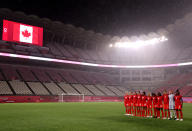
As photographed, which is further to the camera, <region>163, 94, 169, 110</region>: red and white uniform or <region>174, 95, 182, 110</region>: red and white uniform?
<region>163, 94, 169, 110</region>: red and white uniform

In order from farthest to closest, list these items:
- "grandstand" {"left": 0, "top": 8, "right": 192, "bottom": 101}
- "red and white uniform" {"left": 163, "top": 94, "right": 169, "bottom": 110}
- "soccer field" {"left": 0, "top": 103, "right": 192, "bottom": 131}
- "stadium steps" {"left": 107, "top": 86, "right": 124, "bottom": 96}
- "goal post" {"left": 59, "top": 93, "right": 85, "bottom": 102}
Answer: "stadium steps" {"left": 107, "top": 86, "right": 124, "bottom": 96} → "grandstand" {"left": 0, "top": 8, "right": 192, "bottom": 101} → "goal post" {"left": 59, "top": 93, "right": 85, "bottom": 102} → "red and white uniform" {"left": 163, "top": 94, "right": 169, "bottom": 110} → "soccer field" {"left": 0, "top": 103, "right": 192, "bottom": 131}

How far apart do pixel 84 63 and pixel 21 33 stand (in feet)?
65.0

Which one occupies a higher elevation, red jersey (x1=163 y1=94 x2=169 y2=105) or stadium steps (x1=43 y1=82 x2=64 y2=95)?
red jersey (x1=163 y1=94 x2=169 y2=105)

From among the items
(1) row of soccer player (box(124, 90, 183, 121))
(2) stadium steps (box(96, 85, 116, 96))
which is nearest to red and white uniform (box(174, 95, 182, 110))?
(1) row of soccer player (box(124, 90, 183, 121))

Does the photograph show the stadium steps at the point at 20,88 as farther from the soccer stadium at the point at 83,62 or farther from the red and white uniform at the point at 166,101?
the red and white uniform at the point at 166,101

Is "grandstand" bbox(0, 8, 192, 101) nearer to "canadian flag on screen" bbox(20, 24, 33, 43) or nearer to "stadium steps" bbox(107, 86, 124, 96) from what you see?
"stadium steps" bbox(107, 86, 124, 96)

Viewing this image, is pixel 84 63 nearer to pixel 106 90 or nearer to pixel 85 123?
pixel 106 90

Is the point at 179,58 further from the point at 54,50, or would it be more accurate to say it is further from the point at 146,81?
the point at 54,50

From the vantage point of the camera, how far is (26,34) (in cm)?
4506

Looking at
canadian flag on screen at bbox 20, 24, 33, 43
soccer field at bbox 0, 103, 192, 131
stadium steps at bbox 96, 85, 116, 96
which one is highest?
canadian flag on screen at bbox 20, 24, 33, 43

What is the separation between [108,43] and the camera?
7069cm

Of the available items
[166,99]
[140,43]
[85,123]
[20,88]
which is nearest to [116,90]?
[140,43]

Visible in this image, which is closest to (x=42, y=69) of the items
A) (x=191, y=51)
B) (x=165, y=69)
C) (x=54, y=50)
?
(x=54, y=50)

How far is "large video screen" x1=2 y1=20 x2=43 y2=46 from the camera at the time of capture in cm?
4291
